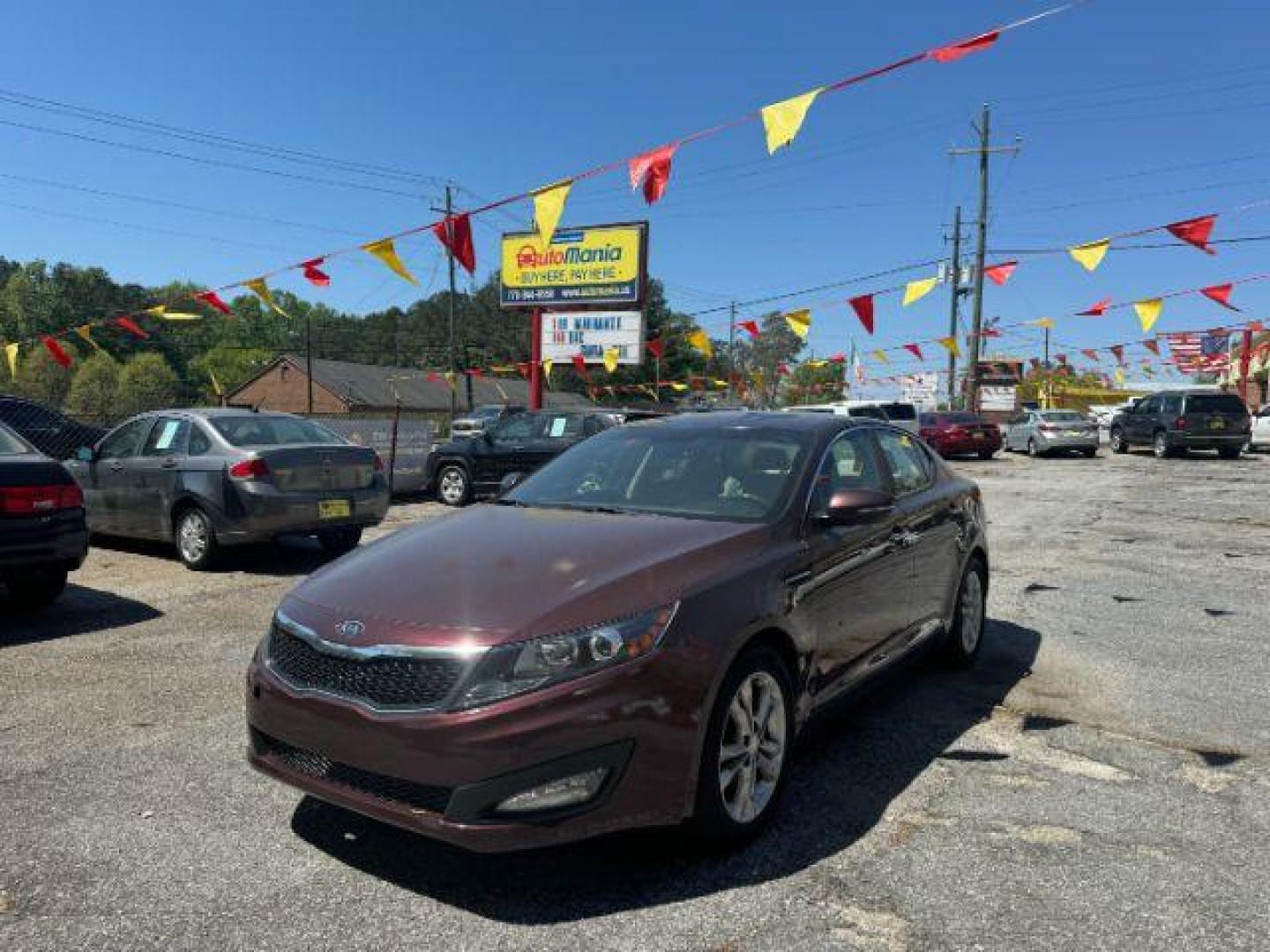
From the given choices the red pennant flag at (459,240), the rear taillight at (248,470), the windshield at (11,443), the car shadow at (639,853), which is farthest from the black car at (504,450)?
the car shadow at (639,853)

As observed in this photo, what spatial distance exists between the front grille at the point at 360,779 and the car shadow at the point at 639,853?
36cm

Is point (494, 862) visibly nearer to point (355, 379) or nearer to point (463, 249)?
point (463, 249)

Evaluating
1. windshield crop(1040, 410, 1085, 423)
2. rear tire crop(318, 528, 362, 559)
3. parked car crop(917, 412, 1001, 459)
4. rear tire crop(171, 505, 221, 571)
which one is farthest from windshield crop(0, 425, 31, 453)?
windshield crop(1040, 410, 1085, 423)

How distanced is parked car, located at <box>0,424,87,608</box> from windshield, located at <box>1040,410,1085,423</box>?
1109 inches

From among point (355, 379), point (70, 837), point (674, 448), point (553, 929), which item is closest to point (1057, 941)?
point (553, 929)

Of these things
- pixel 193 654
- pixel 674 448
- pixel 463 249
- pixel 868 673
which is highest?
pixel 463 249

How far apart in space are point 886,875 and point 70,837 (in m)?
2.77

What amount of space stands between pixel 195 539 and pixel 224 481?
68 cm

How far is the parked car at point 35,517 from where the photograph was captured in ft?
19.6

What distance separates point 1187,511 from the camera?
14000mm

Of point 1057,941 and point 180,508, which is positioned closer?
point 1057,941

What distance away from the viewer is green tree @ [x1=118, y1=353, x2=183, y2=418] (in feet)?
208

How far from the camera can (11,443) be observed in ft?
21.5

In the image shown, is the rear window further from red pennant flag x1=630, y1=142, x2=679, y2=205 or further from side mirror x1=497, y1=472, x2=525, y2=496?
side mirror x1=497, y1=472, x2=525, y2=496
